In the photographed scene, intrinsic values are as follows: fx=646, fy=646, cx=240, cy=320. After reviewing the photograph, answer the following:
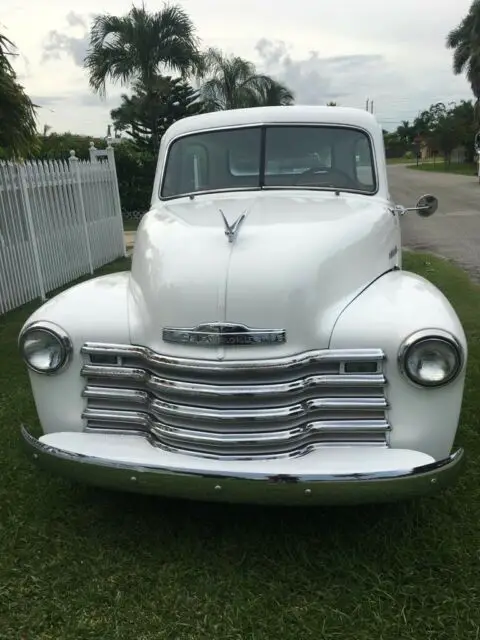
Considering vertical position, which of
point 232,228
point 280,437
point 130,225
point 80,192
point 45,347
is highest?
point 232,228

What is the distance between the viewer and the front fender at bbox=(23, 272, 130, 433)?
9.68 feet

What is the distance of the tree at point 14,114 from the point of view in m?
6.05

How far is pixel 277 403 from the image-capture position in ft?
8.82

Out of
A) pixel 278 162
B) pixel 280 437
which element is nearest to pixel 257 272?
pixel 280 437

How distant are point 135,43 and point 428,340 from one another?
18951 millimetres

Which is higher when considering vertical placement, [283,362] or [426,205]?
[426,205]

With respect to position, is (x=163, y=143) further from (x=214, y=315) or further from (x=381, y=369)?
(x=381, y=369)

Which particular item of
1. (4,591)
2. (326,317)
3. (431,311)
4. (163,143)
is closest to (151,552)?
(4,591)

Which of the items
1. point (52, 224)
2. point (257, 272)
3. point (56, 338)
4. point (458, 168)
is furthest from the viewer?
point (458, 168)

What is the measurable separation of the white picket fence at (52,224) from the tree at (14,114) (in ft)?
3.51

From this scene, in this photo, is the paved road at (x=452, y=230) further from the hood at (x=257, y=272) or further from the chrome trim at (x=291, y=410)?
the chrome trim at (x=291, y=410)

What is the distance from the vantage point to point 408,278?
129 inches

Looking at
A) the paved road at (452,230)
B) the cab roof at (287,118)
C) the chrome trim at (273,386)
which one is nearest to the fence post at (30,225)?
the cab roof at (287,118)

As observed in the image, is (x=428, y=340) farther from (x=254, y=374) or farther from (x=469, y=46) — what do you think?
(x=469, y=46)
